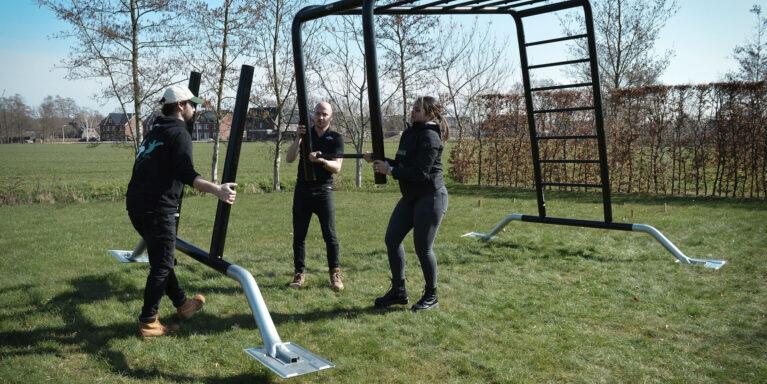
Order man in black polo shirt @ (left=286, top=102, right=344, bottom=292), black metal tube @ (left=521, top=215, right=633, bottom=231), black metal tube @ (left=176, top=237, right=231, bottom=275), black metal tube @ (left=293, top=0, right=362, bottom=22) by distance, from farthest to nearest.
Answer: black metal tube @ (left=521, top=215, right=633, bottom=231)
man in black polo shirt @ (left=286, top=102, right=344, bottom=292)
black metal tube @ (left=293, top=0, right=362, bottom=22)
black metal tube @ (left=176, top=237, right=231, bottom=275)

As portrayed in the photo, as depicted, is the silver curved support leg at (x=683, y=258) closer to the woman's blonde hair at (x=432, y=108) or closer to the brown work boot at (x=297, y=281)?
the woman's blonde hair at (x=432, y=108)

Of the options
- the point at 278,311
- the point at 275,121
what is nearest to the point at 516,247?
the point at 278,311

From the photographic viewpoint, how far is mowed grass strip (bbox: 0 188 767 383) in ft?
12.2

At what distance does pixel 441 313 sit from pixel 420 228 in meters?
0.74

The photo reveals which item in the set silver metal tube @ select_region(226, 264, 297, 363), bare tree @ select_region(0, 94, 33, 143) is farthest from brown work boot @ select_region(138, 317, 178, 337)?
bare tree @ select_region(0, 94, 33, 143)

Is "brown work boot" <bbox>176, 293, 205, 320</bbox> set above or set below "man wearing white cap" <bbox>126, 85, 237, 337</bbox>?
below

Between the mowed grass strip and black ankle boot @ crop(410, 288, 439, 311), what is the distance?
12 centimetres

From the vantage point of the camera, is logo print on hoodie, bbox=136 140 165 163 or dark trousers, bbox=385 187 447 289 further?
dark trousers, bbox=385 187 447 289

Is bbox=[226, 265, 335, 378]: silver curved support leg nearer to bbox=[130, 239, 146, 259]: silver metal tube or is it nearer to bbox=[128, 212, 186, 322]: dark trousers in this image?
bbox=[128, 212, 186, 322]: dark trousers

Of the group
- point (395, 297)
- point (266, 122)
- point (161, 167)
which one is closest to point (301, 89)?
point (161, 167)

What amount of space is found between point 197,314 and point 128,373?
3.79ft

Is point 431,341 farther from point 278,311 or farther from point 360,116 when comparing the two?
point 360,116

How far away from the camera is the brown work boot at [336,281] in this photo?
554 cm

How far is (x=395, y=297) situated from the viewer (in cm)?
505
